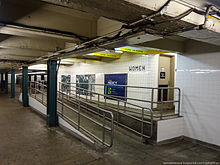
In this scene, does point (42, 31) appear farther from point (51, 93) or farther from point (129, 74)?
point (129, 74)

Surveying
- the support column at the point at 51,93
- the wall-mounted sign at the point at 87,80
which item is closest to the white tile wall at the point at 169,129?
the support column at the point at 51,93

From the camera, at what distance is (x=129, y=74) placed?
20.9 ft

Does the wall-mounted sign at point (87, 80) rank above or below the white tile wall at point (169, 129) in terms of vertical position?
above

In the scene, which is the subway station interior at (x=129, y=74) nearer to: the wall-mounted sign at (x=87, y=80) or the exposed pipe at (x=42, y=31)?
the exposed pipe at (x=42, y=31)

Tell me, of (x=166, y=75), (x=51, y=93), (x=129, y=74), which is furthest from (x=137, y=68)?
(x=51, y=93)

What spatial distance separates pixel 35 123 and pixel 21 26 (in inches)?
→ 167

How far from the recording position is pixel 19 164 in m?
3.05

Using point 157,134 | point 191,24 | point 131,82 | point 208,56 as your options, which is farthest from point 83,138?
point 208,56

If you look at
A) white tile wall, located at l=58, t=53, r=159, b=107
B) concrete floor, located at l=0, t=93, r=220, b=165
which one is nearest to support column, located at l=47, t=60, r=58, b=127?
concrete floor, located at l=0, t=93, r=220, b=165

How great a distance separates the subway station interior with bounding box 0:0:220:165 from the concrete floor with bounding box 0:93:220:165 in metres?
0.02

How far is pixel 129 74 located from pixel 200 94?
271 centimetres

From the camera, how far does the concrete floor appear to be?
3.17 m

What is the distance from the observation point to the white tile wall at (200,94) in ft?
12.9

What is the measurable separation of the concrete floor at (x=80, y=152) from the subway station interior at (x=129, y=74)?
0.06 ft
